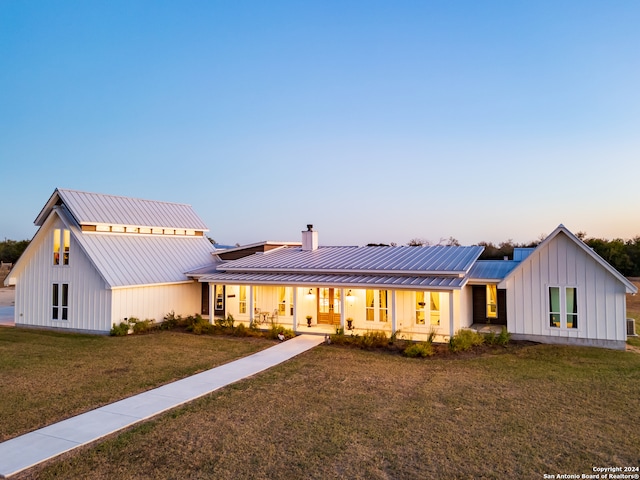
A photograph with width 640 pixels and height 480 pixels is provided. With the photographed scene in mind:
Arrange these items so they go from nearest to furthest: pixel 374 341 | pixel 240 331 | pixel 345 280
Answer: pixel 374 341 < pixel 345 280 < pixel 240 331

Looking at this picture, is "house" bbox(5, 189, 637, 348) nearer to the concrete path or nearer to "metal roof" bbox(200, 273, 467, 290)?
"metal roof" bbox(200, 273, 467, 290)

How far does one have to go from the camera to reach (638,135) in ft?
68.7

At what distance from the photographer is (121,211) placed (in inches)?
808

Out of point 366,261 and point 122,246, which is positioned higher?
point 122,246

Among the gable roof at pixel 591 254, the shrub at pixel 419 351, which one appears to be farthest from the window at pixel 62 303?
the gable roof at pixel 591 254

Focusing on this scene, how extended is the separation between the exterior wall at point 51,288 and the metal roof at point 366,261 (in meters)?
5.55

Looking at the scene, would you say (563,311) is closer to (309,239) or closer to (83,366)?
(309,239)

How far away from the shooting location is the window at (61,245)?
18.2 meters

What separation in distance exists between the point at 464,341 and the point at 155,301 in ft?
45.5

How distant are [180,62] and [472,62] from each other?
17175mm

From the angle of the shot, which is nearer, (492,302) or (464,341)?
(464,341)

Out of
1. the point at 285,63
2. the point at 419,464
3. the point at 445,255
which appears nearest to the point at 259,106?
the point at 285,63

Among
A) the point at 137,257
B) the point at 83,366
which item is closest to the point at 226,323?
the point at 137,257

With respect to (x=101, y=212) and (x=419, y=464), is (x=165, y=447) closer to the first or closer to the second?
(x=419, y=464)
